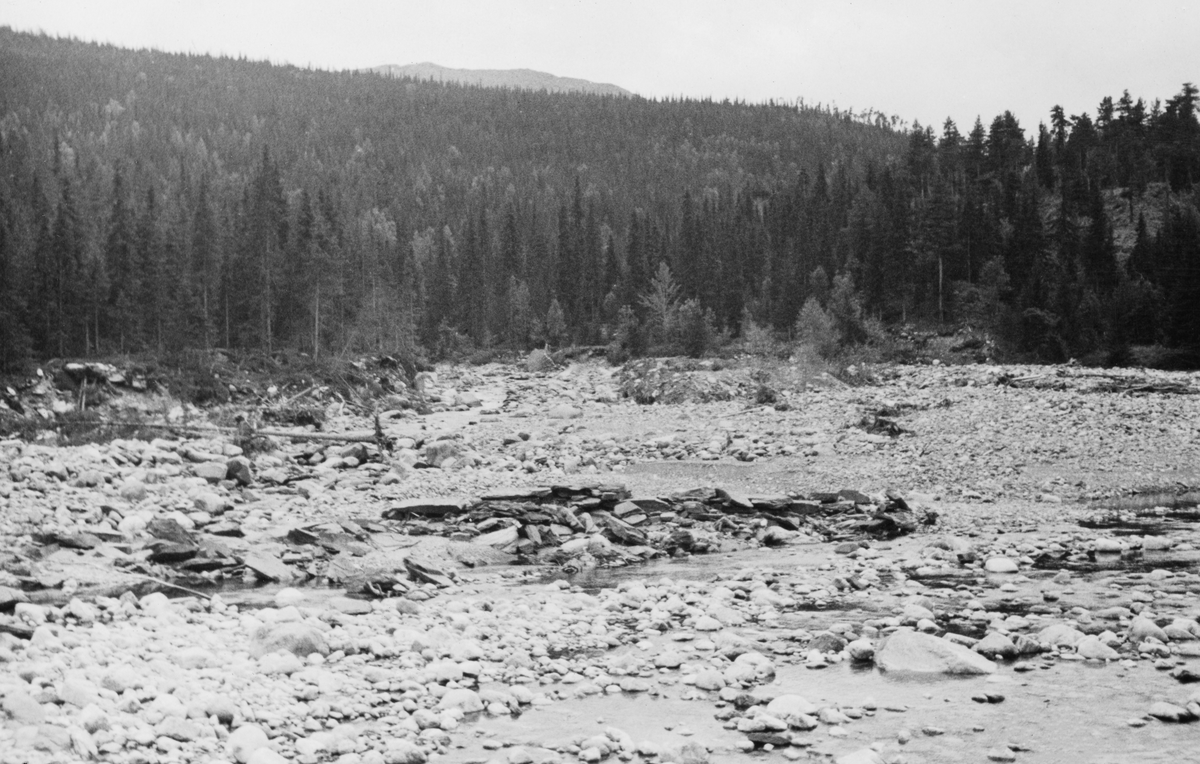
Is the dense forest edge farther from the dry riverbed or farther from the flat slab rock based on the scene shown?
the flat slab rock

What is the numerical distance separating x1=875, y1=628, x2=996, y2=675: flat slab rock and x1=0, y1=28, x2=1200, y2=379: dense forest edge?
34.4 meters

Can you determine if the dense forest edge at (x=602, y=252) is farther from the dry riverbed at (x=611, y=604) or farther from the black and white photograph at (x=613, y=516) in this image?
the dry riverbed at (x=611, y=604)

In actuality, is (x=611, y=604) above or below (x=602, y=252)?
below

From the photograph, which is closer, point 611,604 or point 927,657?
point 927,657

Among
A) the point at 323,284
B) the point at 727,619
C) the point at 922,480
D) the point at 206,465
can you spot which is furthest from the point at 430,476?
the point at 323,284

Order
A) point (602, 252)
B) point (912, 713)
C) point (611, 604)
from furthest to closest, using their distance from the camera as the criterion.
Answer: point (602, 252)
point (611, 604)
point (912, 713)

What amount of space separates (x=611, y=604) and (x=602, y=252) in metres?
96.8

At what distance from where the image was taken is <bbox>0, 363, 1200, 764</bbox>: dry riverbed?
662cm

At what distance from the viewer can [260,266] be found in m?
56.3

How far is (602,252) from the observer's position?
106 metres

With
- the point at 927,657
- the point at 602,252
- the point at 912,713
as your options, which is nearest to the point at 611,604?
the point at 927,657

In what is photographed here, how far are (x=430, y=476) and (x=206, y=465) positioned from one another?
476cm

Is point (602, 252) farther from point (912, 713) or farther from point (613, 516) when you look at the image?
point (912, 713)

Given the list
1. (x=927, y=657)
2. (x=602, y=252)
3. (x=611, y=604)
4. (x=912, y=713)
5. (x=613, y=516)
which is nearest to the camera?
(x=912, y=713)
